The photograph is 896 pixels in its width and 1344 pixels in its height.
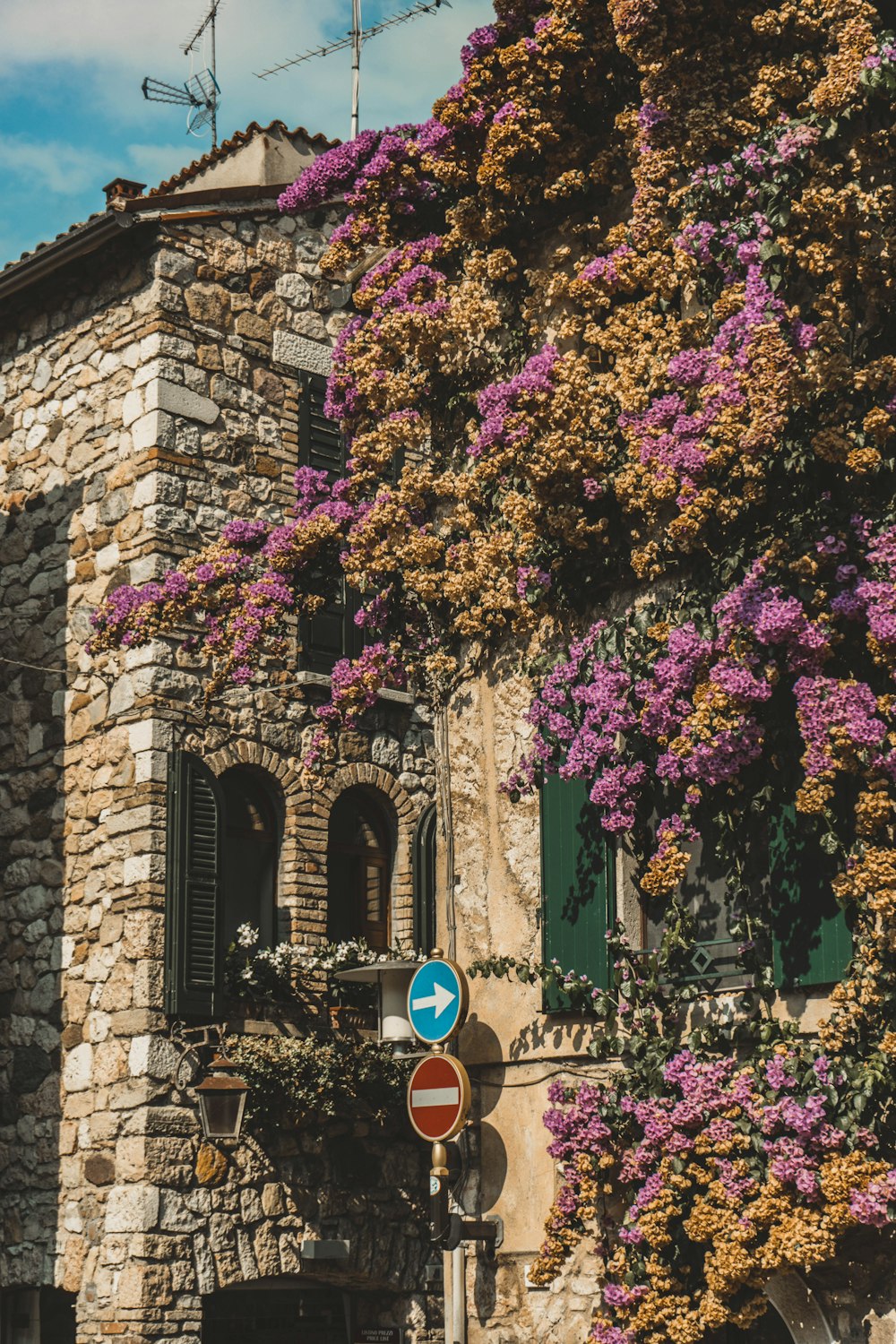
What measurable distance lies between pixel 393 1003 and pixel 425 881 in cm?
215

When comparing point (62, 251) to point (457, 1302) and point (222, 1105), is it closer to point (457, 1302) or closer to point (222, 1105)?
point (222, 1105)

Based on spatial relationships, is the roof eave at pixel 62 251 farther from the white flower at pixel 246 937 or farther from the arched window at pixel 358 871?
the white flower at pixel 246 937

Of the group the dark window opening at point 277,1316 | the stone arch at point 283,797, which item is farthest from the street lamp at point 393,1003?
the dark window opening at point 277,1316

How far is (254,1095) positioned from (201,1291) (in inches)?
50.2

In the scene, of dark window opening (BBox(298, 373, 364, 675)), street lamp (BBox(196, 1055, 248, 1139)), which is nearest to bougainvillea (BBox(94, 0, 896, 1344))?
street lamp (BBox(196, 1055, 248, 1139))

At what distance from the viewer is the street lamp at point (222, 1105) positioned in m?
11.8

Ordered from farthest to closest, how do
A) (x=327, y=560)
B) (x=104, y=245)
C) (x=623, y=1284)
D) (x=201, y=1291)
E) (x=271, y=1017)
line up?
(x=104, y=245), (x=271, y=1017), (x=201, y=1291), (x=327, y=560), (x=623, y=1284)

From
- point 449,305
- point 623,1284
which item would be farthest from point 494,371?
point 623,1284

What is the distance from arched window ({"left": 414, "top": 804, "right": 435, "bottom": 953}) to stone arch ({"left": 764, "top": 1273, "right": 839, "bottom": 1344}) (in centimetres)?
672

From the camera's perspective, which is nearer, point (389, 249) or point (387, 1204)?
point (389, 249)

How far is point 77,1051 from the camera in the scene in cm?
1264

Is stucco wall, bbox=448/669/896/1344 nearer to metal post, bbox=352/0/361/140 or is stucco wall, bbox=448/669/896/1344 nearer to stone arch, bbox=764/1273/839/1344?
stone arch, bbox=764/1273/839/1344

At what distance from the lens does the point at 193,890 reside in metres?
12.3

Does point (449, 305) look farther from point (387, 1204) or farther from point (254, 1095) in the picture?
point (387, 1204)
